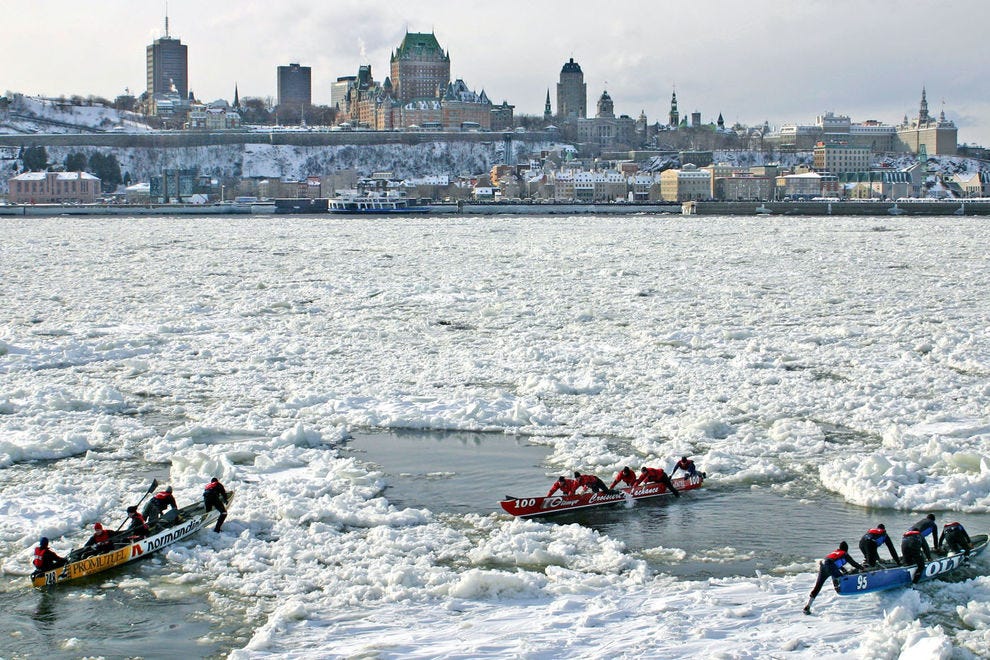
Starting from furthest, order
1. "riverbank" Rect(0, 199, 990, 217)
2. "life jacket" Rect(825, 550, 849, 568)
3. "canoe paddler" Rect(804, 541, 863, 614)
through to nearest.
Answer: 1. "riverbank" Rect(0, 199, 990, 217)
2. "life jacket" Rect(825, 550, 849, 568)
3. "canoe paddler" Rect(804, 541, 863, 614)

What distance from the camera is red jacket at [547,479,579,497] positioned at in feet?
39.5

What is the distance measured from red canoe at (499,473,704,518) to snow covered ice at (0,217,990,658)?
0.22m

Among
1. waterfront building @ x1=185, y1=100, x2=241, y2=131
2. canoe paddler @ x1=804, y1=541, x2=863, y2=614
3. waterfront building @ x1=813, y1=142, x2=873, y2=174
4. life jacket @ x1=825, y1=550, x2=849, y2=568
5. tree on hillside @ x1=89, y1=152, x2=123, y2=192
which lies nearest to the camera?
canoe paddler @ x1=804, y1=541, x2=863, y2=614

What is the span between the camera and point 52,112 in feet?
614

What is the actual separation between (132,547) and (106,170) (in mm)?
148785

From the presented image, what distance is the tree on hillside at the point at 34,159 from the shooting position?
148375mm

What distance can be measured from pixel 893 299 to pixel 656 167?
140 meters

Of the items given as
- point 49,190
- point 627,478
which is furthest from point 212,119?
point 627,478

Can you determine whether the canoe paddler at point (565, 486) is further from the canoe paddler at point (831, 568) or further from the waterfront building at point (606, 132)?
the waterfront building at point (606, 132)

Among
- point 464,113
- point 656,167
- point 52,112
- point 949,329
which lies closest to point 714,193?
point 656,167

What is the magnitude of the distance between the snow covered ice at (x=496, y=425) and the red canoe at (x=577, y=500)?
0.71ft

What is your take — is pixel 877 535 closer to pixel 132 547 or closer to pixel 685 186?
pixel 132 547

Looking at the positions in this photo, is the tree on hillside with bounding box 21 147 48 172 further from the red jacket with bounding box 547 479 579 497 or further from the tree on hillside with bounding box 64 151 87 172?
the red jacket with bounding box 547 479 579 497

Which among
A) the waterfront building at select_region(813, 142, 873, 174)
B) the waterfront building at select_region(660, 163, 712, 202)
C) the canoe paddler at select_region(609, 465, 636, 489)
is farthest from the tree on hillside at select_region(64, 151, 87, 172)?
the canoe paddler at select_region(609, 465, 636, 489)
